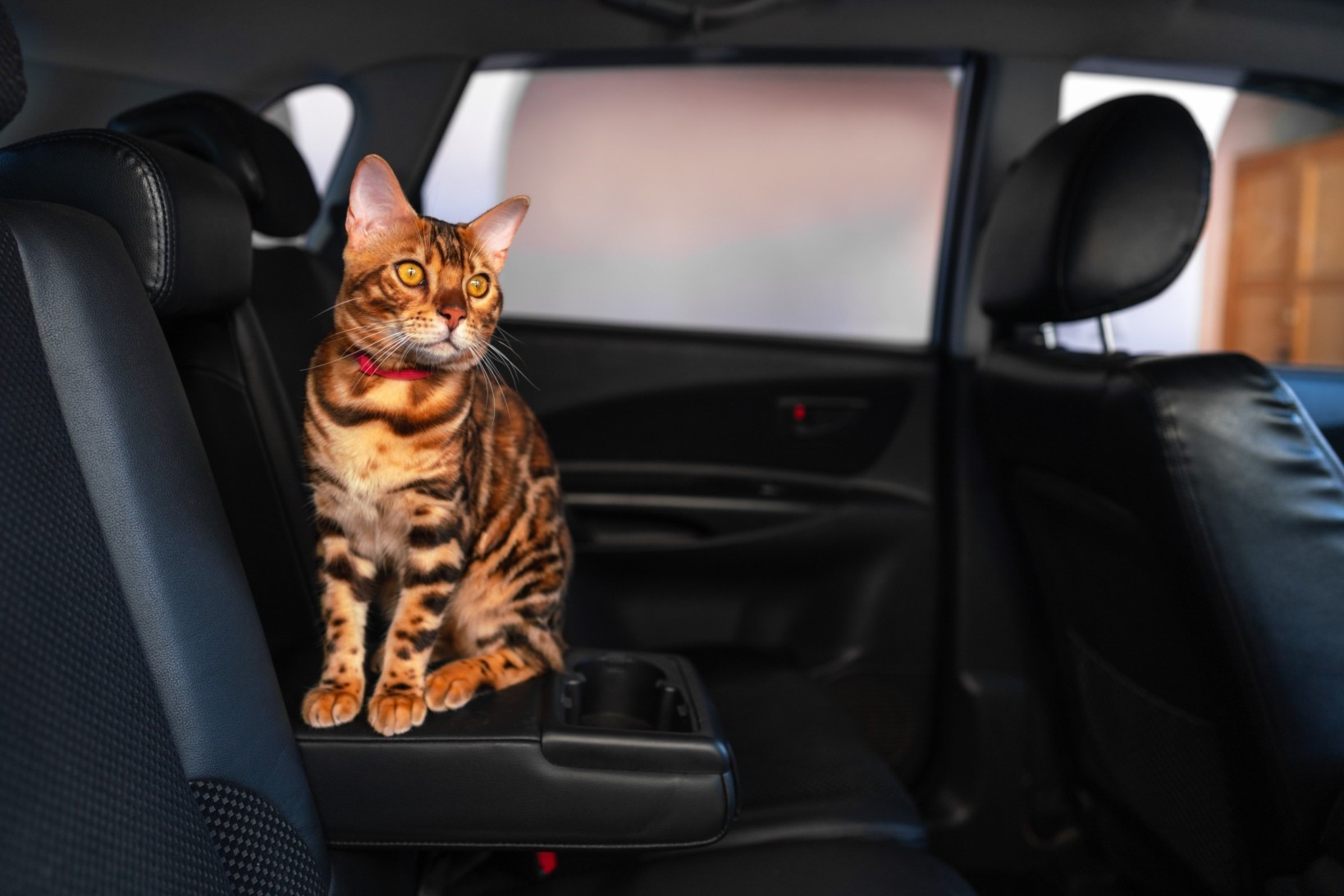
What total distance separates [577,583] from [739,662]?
339mm

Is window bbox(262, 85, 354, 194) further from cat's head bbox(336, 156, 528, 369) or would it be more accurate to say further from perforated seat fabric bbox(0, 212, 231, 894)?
perforated seat fabric bbox(0, 212, 231, 894)

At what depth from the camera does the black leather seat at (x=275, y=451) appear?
1217 millimetres

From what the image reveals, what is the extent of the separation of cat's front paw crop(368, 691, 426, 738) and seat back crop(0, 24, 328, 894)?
0.29 feet

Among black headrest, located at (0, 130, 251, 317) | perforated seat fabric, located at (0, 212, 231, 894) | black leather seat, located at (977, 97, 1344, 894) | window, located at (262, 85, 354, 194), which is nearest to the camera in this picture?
perforated seat fabric, located at (0, 212, 231, 894)

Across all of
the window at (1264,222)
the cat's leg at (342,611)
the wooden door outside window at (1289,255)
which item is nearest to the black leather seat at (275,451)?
the cat's leg at (342,611)

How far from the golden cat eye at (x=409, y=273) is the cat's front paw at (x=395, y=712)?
445mm

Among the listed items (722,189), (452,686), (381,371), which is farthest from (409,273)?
(722,189)

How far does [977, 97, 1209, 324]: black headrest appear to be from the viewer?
1376 millimetres

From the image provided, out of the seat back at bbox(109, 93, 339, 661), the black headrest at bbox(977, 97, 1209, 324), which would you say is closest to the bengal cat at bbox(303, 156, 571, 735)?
the seat back at bbox(109, 93, 339, 661)

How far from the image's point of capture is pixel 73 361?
2.66 ft

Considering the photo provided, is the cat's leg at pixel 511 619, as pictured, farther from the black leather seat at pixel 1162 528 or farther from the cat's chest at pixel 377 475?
the black leather seat at pixel 1162 528

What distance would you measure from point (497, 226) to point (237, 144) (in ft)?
1.37

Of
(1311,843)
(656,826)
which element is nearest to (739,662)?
(656,826)

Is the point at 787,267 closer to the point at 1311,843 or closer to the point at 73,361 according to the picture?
the point at 1311,843
